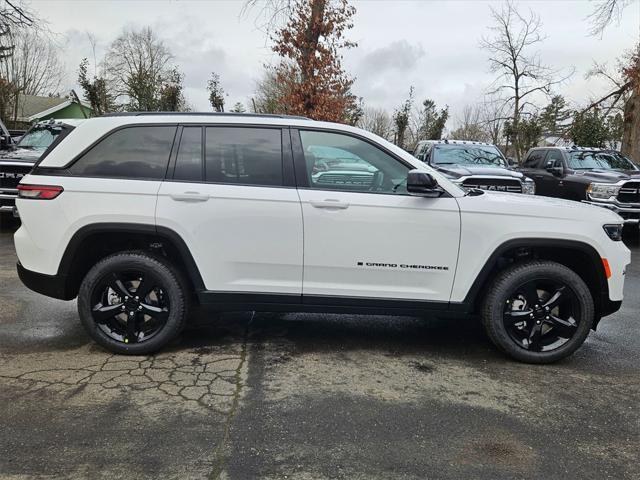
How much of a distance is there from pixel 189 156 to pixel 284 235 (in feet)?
3.23

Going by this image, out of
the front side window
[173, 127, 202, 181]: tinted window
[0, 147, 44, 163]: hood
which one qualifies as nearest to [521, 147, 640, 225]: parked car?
the front side window

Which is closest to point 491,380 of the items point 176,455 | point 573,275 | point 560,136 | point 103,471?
point 573,275

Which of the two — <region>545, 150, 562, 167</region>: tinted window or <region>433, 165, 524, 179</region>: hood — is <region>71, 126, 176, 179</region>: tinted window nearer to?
<region>433, 165, 524, 179</region>: hood

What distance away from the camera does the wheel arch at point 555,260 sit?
4.01 metres

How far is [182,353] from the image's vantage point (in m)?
4.25

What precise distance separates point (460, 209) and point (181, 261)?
88.0 inches

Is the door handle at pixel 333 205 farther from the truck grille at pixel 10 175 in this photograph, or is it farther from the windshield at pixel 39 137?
the windshield at pixel 39 137

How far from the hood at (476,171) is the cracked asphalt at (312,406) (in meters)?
4.97

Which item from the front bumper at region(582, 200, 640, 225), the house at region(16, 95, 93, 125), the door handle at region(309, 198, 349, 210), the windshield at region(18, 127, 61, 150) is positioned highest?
the house at region(16, 95, 93, 125)

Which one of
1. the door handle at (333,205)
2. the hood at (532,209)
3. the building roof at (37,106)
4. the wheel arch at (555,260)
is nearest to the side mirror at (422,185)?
the hood at (532,209)

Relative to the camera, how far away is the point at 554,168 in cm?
1141

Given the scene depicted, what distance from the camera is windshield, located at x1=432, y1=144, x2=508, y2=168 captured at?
10914mm

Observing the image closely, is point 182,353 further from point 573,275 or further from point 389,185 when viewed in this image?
point 573,275

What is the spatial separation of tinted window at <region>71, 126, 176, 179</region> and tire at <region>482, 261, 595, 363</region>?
2812mm
